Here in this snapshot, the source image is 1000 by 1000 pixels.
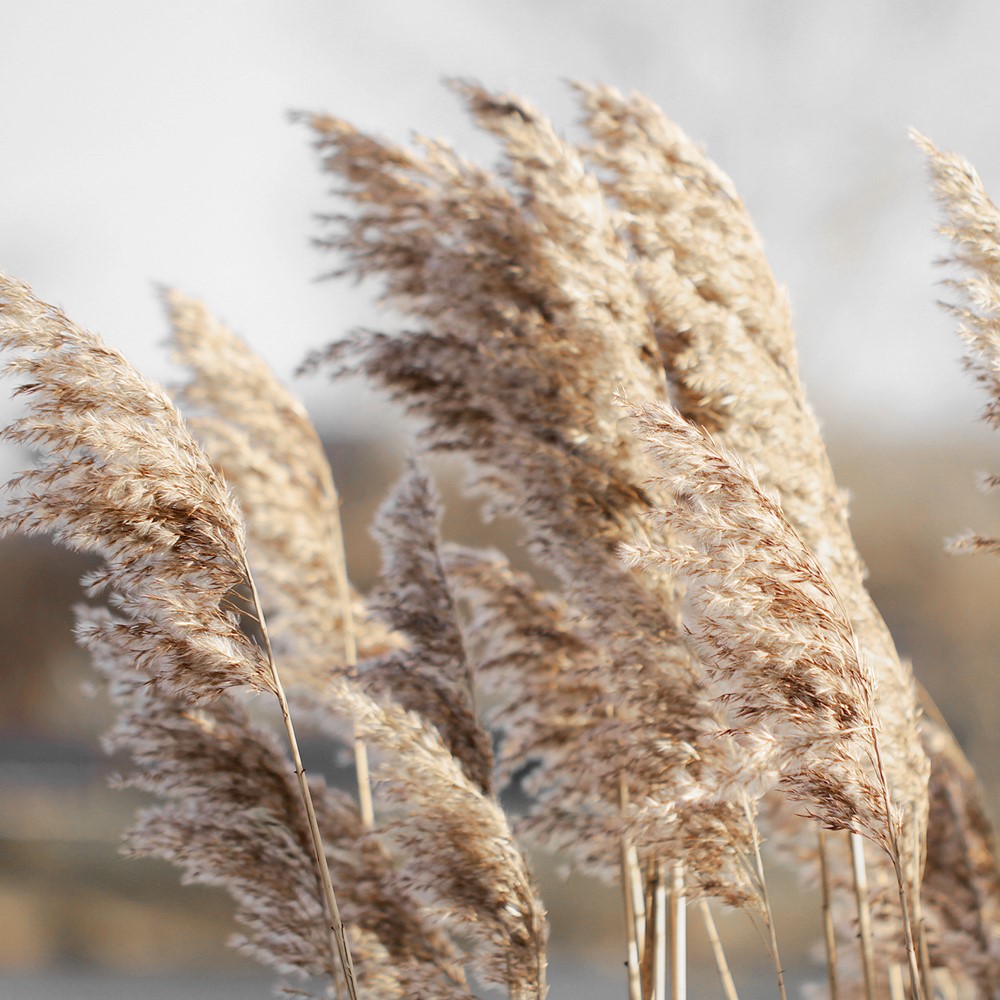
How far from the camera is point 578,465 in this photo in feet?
5.81

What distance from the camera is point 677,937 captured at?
5.62 feet

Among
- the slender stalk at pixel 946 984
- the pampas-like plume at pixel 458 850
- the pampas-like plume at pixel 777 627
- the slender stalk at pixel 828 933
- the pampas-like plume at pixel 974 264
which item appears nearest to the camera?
the pampas-like plume at pixel 777 627

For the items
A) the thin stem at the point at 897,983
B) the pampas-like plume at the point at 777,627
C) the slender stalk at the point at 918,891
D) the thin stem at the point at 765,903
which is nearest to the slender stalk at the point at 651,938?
the thin stem at the point at 765,903

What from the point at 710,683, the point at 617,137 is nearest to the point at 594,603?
the point at 710,683

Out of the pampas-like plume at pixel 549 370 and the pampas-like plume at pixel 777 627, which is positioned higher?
the pampas-like plume at pixel 549 370

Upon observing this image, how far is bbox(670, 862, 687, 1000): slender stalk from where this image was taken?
5.50 feet

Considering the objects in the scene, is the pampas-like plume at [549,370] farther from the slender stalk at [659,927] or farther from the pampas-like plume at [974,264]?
the pampas-like plume at [974,264]

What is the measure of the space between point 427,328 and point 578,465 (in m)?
0.56

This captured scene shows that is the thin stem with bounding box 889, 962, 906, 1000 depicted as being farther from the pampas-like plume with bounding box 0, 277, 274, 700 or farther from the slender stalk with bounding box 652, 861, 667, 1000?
the pampas-like plume with bounding box 0, 277, 274, 700

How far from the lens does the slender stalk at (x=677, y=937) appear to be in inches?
66.0

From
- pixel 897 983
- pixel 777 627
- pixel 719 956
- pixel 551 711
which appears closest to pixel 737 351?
pixel 777 627

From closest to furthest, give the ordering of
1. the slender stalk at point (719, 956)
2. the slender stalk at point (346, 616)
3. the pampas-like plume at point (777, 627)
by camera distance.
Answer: the pampas-like plume at point (777, 627) → the slender stalk at point (719, 956) → the slender stalk at point (346, 616)

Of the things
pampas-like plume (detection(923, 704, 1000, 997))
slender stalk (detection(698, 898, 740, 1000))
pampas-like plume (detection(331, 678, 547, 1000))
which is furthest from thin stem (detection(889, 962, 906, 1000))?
pampas-like plume (detection(331, 678, 547, 1000))

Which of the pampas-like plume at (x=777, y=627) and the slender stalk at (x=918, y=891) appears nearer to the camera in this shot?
→ the pampas-like plume at (x=777, y=627)
